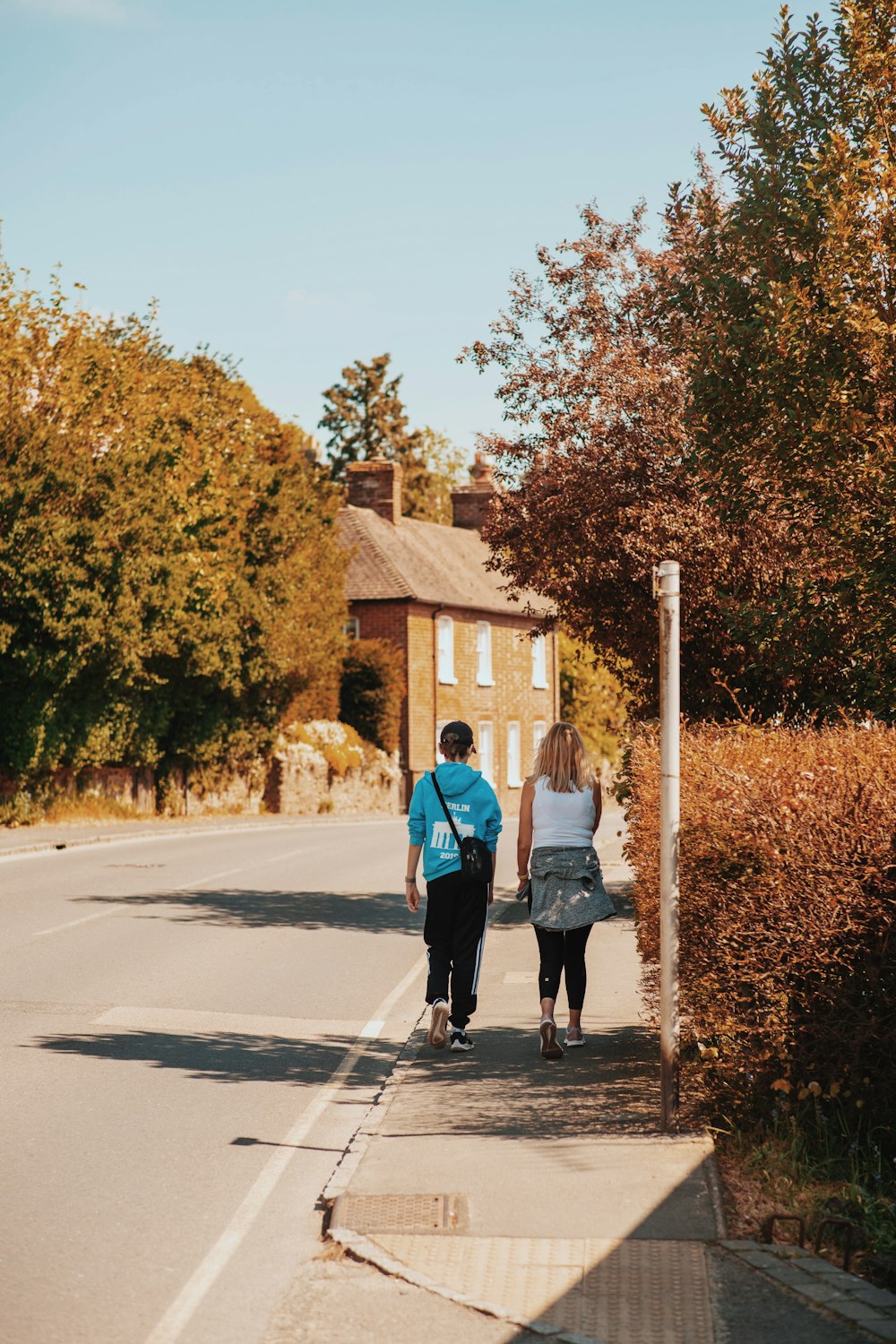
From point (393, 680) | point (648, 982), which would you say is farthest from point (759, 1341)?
point (393, 680)

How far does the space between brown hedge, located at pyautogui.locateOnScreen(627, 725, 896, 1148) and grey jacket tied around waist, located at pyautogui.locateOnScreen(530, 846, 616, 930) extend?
1.61m

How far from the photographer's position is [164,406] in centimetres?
3166

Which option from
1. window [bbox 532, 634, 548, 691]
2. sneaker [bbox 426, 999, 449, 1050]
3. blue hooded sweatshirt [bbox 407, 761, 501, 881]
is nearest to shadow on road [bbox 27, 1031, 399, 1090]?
sneaker [bbox 426, 999, 449, 1050]

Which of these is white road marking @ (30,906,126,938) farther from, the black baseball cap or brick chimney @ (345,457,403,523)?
brick chimney @ (345,457,403,523)

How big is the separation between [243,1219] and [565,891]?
322 centimetres

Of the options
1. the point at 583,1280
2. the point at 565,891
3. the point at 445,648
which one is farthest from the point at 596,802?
the point at 445,648

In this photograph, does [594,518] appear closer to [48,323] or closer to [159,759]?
[48,323]

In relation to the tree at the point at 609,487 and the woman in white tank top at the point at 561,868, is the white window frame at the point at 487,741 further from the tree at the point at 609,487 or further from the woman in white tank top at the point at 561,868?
the woman in white tank top at the point at 561,868

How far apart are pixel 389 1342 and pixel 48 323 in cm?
2713

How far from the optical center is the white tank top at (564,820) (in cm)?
879

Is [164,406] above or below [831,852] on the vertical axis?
above

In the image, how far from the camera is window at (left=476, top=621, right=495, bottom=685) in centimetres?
5456

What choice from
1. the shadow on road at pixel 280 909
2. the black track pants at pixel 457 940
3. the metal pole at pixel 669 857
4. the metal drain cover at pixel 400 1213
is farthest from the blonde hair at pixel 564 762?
the shadow on road at pixel 280 909

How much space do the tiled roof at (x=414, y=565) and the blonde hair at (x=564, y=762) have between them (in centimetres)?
3993
